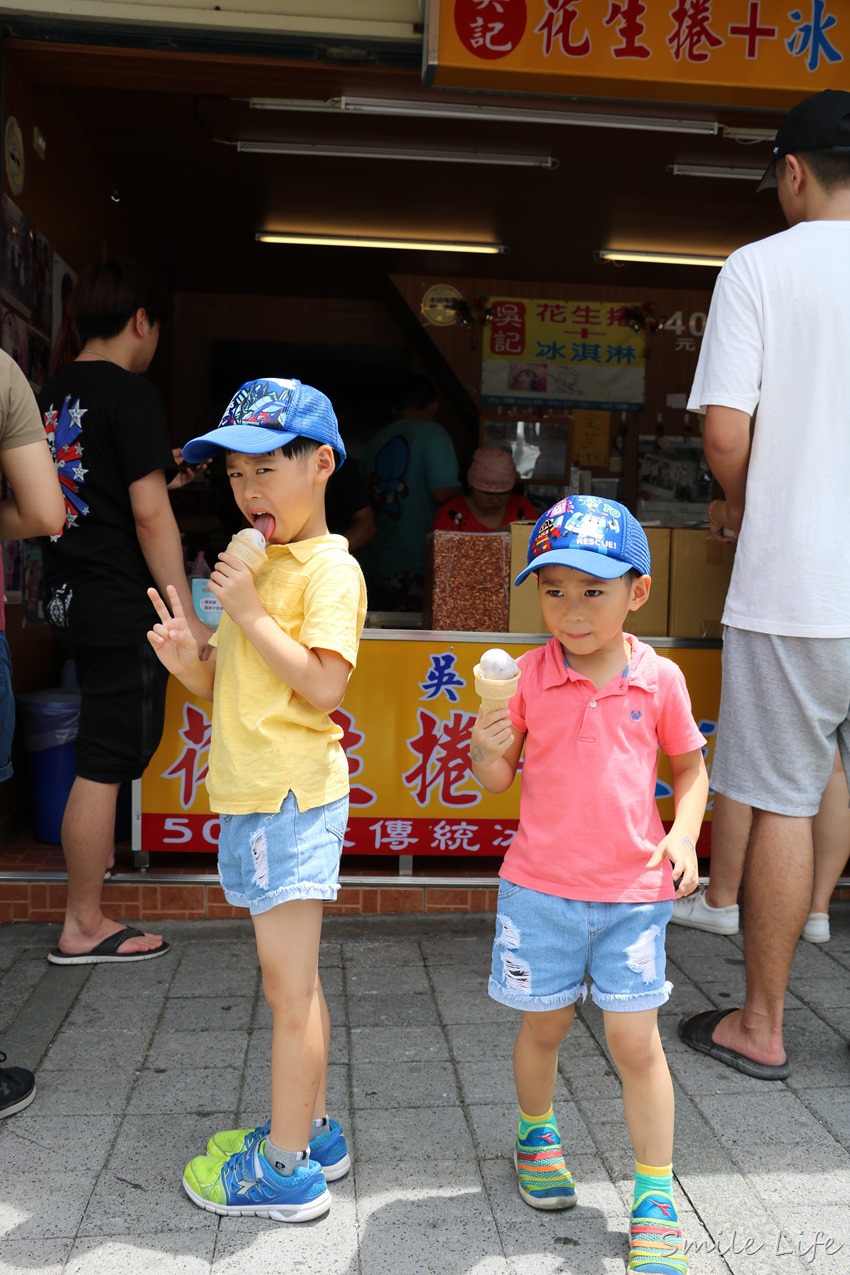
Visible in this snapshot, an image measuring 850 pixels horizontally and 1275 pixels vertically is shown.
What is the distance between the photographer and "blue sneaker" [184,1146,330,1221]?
7.48 ft

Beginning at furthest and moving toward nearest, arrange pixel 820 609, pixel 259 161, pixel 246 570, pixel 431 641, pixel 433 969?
pixel 259 161 → pixel 431 641 → pixel 433 969 → pixel 820 609 → pixel 246 570

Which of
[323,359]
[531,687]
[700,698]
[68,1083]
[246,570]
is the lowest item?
[68,1083]

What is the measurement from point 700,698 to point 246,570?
2612 mm

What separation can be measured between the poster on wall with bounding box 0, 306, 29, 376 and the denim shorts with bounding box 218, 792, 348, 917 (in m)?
2.74

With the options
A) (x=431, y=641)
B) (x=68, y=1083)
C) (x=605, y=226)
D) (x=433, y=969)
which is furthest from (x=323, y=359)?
(x=68, y=1083)

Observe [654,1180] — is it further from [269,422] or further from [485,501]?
[485,501]

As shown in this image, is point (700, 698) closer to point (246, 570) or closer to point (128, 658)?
point (128, 658)

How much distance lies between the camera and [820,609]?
2.83 meters

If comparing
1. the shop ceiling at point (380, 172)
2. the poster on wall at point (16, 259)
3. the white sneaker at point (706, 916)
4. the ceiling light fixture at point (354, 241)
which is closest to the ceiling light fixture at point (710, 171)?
the shop ceiling at point (380, 172)

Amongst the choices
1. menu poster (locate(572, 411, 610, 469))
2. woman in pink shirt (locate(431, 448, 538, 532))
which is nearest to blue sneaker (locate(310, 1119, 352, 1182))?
woman in pink shirt (locate(431, 448, 538, 532))

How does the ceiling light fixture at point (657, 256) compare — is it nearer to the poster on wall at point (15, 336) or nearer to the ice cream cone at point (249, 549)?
the poster on wall at point (15, 336)

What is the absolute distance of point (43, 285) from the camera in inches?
194

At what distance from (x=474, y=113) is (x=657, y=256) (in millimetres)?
4013

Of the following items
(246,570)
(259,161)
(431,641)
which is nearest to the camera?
(246,570)
